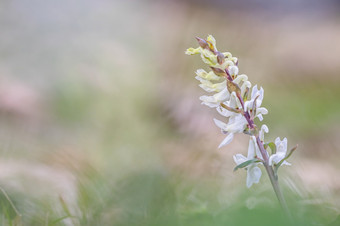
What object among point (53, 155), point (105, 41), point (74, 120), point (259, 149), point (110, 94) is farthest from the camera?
point (105, 41)

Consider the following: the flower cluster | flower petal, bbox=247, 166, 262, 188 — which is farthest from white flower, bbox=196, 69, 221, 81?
flower petal, bbox=247, 166, 262, 188

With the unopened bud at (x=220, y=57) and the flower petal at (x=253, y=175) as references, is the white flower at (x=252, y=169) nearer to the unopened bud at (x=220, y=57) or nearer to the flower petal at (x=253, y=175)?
the flower petal at (x=253, y=175)

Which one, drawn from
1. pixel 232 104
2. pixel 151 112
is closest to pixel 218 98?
pixel 232 104

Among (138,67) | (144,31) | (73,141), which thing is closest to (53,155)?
(73,141)

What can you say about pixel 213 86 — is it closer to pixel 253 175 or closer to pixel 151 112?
pixel 253 175

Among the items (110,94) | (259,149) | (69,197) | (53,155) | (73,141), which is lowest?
(259,149)

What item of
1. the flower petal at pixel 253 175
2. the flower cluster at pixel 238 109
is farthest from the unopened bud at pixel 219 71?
the flower petal at pixel 253 175

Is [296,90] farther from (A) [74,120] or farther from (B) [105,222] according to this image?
(B) [105,222]

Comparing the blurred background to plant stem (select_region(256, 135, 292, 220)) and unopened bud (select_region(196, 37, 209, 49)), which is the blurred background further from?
unopened bud (select_region(196, 37, 209, 49))
